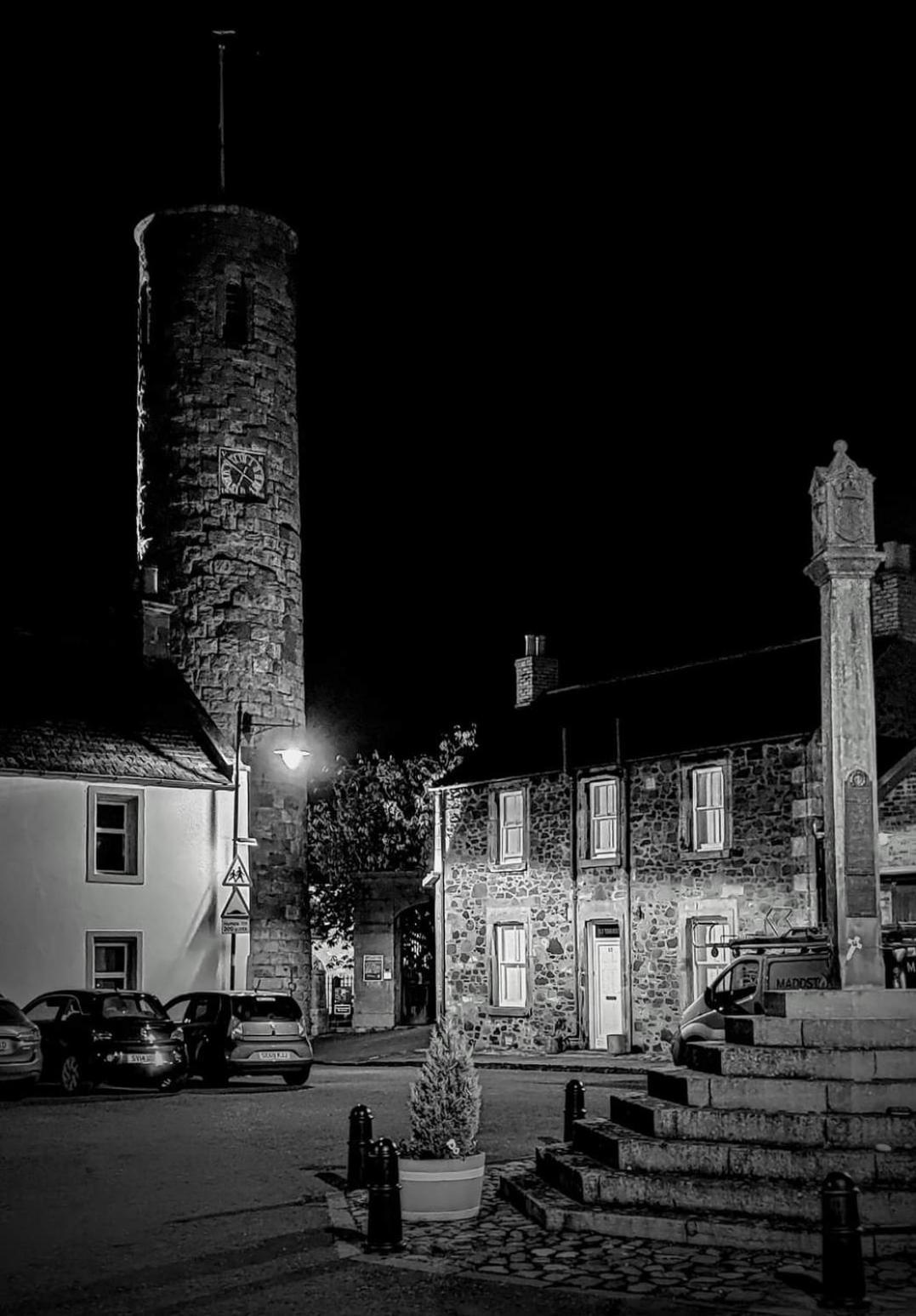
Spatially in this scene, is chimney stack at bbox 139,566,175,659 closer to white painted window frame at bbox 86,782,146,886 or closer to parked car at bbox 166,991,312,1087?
white painted window frame at bbox 86,782,146,886

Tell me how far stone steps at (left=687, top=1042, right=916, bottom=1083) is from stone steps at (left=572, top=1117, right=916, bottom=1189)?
28.4 inches

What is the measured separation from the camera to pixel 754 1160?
10.9 meters

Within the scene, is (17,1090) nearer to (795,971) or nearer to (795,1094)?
(795,971)

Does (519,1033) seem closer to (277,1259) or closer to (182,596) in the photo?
(182,596)

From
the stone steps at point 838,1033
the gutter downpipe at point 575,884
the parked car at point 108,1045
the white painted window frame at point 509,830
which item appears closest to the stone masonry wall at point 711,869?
Answer: the gutter downpipe at point 575,884

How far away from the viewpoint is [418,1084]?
11.1 metres

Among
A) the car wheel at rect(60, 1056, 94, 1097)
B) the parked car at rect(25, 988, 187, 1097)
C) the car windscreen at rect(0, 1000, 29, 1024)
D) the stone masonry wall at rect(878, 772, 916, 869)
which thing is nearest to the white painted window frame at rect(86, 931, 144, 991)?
the parked car at rect(25, 988, 187, 1097)

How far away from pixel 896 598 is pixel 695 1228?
1948cm

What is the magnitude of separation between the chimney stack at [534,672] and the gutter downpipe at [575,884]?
→ 15.8 feet

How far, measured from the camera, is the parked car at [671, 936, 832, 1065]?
62.3ft

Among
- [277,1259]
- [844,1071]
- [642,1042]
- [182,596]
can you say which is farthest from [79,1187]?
[182,596]

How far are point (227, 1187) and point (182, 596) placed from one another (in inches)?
886

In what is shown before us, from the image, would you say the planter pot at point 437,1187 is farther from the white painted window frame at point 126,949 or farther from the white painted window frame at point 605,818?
the white painted window frame at point 605,818

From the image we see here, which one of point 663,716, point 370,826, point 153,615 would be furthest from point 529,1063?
point 370,826
